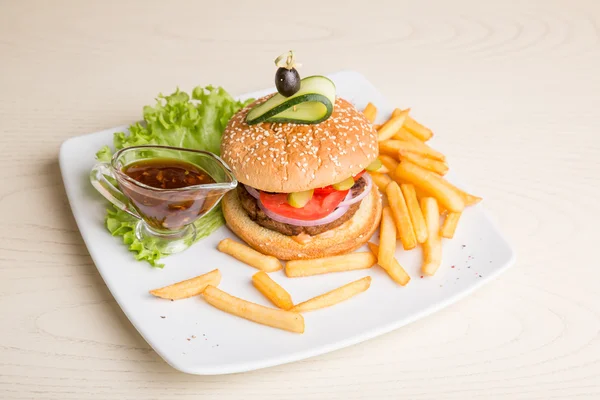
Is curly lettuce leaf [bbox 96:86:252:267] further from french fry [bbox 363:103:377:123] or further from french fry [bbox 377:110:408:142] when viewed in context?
french fry [bbox 377:110:408:142]

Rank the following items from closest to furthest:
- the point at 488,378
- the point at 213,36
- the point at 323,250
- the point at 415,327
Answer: the point at 488,378 → the point at 415,327 → the point at 323,250 → the point at 213,36

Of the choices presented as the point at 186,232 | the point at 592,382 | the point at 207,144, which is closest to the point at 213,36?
the point at 207,144

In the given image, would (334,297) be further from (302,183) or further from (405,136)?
(405,136)

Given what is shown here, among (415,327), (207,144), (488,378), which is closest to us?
(488,378)

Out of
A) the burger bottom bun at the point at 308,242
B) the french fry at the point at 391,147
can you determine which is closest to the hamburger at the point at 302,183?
the burger bottom bun at the point at 308,242

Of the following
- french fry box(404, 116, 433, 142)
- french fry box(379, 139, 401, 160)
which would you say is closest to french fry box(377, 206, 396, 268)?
french fry box(379, 139, 401, 160)

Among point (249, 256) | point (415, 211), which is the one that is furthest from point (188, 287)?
point (415, 211)

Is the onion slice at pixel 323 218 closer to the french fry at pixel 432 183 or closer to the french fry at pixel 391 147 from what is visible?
the french fry at pixel 432 183

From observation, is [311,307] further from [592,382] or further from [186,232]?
[592,382]
